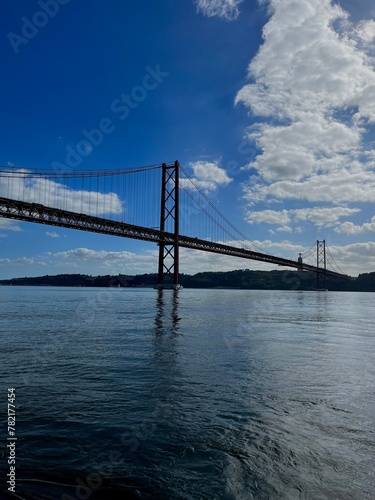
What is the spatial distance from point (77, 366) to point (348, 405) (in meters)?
5.39

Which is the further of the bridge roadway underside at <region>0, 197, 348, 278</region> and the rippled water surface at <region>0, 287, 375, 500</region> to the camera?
the bridge roadway underside at <region>0, 197, 348, 278</region>

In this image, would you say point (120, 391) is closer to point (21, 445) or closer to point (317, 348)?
point (21, 445)

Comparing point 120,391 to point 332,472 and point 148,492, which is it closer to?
point 148,492

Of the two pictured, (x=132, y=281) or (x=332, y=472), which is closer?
(x=332, y=472)

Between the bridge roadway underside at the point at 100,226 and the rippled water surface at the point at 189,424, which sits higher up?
the bridge roadway underside at the point at 100,226

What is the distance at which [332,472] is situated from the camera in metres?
3.66

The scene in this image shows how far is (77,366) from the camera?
26.2ft

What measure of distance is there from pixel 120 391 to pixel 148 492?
9.87 feet

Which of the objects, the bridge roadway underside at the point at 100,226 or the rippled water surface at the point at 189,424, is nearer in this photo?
the rippled water surface at the point at 189,424

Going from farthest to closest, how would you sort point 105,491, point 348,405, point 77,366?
point 77,366 → point 348,405 → point 105,491

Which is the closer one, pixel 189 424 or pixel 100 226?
pixel 189 424

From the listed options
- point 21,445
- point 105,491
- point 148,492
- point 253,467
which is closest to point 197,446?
point 253,467

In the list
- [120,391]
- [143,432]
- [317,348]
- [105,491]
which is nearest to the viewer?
[105,491]

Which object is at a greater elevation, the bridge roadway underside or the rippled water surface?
the bridge roadway underside
